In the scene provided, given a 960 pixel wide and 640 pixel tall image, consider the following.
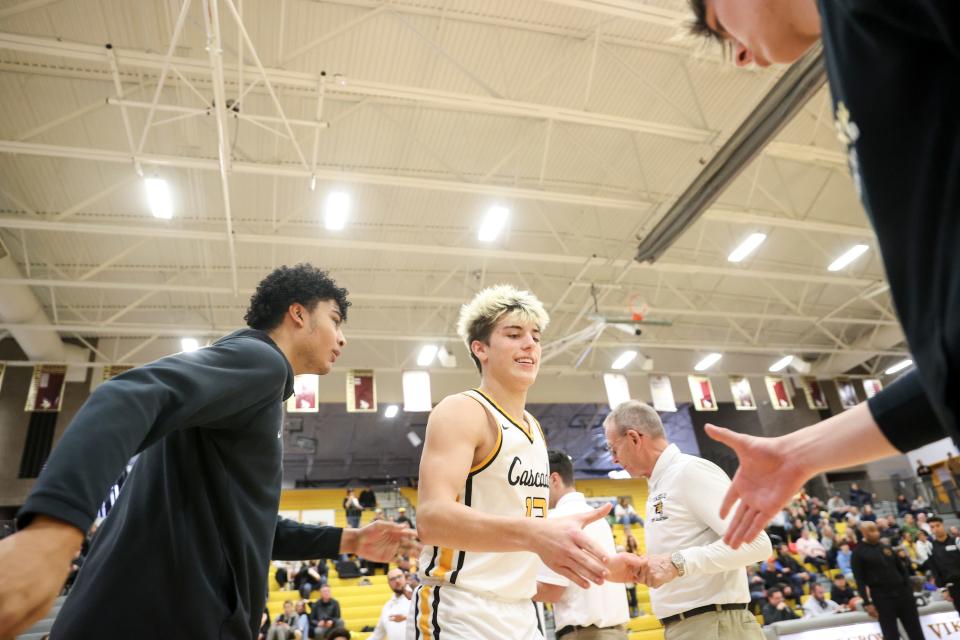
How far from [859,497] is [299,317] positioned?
22.1 m

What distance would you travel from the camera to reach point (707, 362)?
61.0 ft

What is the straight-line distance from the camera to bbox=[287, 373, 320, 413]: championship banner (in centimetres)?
1370


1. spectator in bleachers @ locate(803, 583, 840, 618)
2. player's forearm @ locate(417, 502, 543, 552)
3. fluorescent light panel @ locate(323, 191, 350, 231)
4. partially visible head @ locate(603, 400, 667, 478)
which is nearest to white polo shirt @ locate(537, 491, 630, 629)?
partially visible head @ locate(603, 400, 667, 478)

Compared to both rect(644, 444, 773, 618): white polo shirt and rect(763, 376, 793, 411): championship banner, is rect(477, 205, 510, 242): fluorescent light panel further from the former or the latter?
rect(763, 376, 793, 411): championship banner

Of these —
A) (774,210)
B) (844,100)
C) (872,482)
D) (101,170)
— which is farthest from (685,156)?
(872,482)

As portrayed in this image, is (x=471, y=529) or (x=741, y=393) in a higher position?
(x=741, y=393)

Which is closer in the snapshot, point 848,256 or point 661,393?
point 848,256

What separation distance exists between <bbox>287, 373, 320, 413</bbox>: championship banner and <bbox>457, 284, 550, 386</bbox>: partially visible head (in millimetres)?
11243

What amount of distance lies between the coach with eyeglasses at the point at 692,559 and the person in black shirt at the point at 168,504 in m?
1.55

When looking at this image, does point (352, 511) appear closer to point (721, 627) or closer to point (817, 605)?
point (817, 605)

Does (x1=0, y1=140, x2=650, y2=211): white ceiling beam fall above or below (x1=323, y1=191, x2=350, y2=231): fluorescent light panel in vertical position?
above

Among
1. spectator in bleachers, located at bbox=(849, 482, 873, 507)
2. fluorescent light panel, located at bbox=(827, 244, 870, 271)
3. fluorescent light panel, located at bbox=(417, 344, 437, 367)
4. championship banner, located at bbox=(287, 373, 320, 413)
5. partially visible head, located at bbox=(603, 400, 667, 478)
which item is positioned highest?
fluorescent light panel, located at bbox=(827, 244, 870, 271)

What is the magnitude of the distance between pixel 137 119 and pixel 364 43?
148 inches

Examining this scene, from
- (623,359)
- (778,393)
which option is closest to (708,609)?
(623,359)
